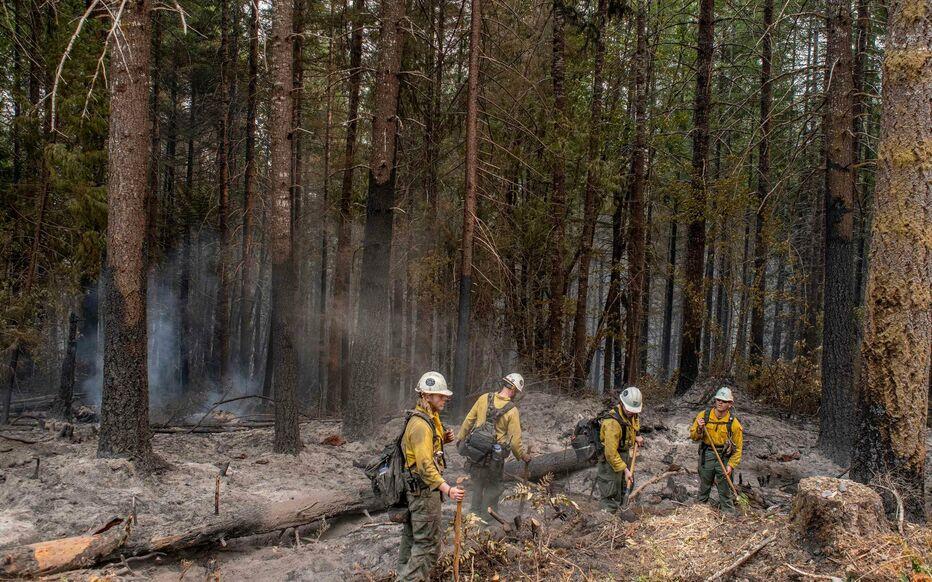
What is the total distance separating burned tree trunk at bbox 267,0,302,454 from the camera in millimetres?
10164

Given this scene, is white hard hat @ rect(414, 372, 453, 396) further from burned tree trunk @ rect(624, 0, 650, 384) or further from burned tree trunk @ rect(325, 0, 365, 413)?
burned tree trunk @ rect(624, 0, 650, 384)

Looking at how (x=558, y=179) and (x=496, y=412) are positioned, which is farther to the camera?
(x=558, y=179)

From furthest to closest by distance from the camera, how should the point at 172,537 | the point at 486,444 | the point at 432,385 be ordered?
the point at 486,444 → the point at 172,537 → the point at 432,385

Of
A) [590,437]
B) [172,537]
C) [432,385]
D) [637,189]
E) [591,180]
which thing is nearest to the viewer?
[432,385]

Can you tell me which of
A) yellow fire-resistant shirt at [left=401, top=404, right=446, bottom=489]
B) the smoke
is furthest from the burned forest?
the smoke

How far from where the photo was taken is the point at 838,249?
33.6 feet

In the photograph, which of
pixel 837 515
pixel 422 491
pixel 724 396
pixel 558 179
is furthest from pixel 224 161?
pixel 837 515

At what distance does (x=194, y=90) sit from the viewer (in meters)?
23.1

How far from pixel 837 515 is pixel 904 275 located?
2814mm

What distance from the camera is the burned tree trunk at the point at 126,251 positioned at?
837 cm

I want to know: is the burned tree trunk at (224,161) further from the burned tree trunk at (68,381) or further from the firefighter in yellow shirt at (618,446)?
the firefighter in yellow shirt at (618,446)

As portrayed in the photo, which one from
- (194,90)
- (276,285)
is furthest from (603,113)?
(194,90)

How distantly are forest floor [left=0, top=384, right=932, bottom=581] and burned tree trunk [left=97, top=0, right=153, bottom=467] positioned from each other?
502mm

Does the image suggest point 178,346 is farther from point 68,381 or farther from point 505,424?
point 505,424
